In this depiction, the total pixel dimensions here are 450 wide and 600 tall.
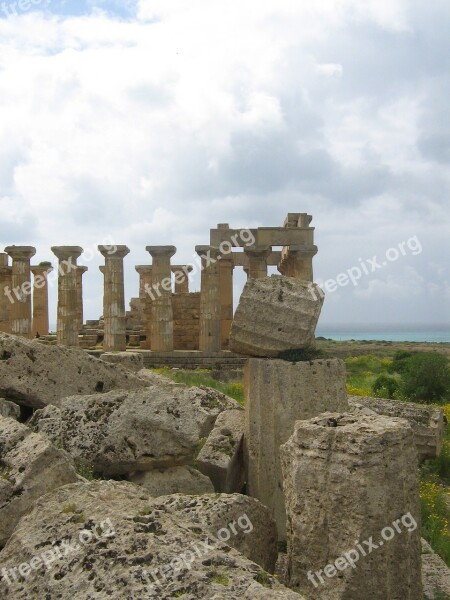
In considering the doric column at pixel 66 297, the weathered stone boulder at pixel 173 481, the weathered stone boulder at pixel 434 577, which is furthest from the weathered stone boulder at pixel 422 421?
the doric column at pixel 66 297

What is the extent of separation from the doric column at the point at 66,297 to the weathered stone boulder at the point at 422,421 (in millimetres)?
17000

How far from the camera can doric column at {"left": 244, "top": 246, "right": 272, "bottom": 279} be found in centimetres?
2817

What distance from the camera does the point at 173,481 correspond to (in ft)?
22.7

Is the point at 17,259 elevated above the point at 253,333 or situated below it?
above

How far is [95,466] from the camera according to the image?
22.4 feet

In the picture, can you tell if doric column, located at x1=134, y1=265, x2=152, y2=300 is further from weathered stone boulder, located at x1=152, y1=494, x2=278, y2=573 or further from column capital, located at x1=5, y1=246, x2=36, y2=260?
weathered stone boulder, located at x1=152, y1=494, x2=278, y2=573

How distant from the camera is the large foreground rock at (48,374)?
855cm

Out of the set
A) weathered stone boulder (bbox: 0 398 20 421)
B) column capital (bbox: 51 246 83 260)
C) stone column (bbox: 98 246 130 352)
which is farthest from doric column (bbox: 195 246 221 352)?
weathered stone boulder (bbox: 0 398 20 421)

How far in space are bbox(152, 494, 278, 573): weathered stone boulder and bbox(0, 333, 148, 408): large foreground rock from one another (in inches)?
136

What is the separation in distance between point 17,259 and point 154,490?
2306 centimetres

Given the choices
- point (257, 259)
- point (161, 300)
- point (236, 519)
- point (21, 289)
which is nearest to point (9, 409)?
point (236, 519)

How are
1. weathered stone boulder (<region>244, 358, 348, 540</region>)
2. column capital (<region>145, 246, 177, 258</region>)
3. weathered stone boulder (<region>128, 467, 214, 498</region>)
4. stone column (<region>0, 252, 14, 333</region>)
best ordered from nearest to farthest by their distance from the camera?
weathered stone boulder (<region>128, 467, 214, 498</region>) → weathered stone boulder (<region>244, 358, 348, 540</region>) → column capital (<region>145, 246, 177, 258</region>) → stone column (<region>0, 252, 14, 333</region>)

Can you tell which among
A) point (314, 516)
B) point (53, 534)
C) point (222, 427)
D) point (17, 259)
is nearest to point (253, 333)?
point (222, 427)

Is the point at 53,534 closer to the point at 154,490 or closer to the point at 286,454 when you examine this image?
the point at 286,454
